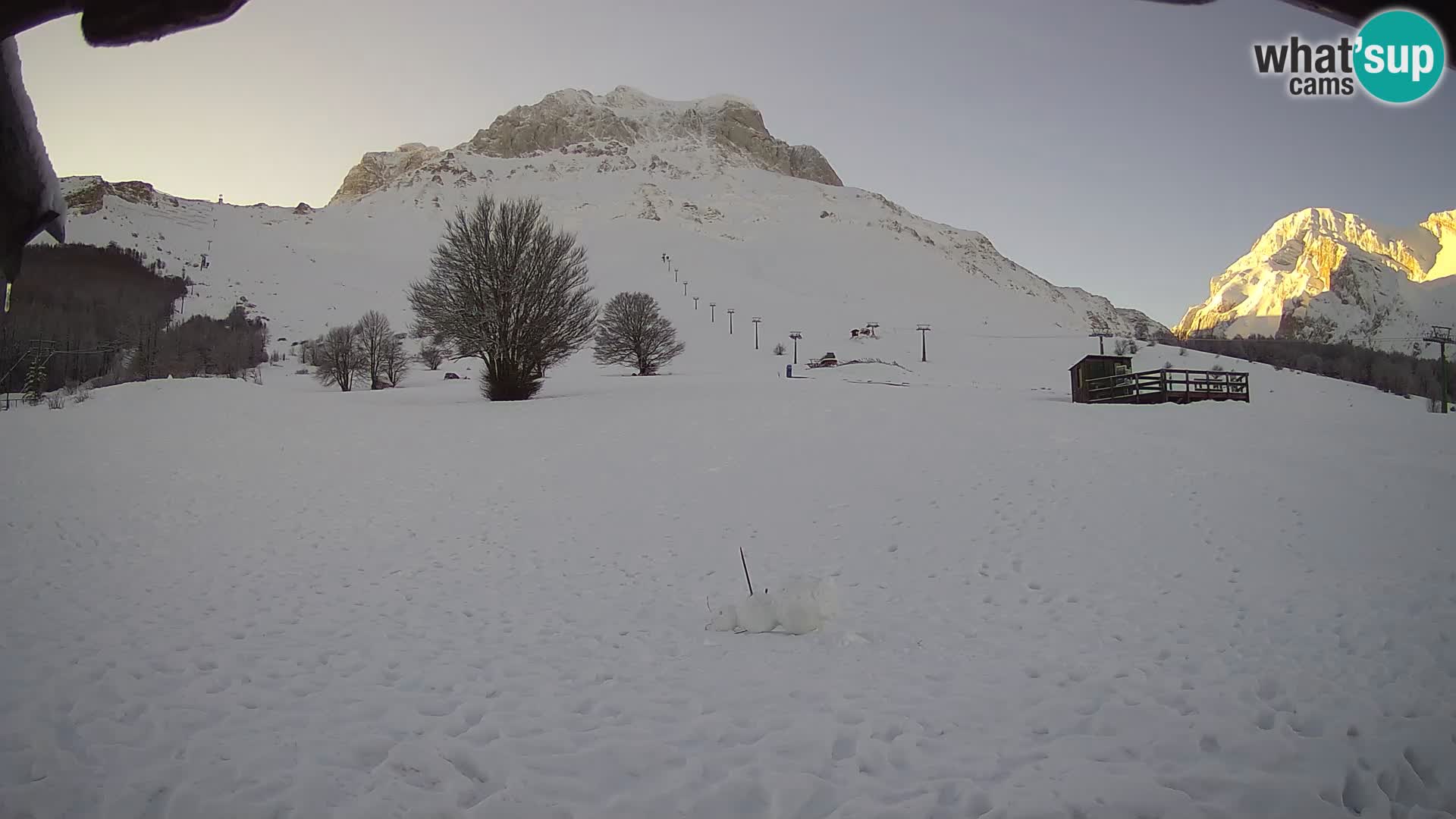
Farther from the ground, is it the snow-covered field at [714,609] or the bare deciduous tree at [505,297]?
the bare deciduous tree at [505,297]

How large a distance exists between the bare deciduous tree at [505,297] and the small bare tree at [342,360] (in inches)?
787

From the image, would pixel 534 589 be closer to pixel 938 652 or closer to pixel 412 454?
pixel 938 652

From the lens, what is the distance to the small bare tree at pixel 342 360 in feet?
146

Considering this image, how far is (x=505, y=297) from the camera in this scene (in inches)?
1046

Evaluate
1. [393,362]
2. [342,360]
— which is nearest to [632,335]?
[393,362]

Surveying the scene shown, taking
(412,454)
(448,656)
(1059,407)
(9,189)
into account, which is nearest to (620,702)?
(448,656)

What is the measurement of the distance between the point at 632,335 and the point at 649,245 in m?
72.3

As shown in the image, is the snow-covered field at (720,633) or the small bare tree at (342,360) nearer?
the snow-covered field at (720,633)

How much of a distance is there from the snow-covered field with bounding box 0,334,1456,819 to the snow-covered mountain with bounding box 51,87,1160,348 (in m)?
62.6

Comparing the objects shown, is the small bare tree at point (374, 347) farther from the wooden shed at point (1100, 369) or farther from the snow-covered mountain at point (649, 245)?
the wooden shed at point (1100, 369)

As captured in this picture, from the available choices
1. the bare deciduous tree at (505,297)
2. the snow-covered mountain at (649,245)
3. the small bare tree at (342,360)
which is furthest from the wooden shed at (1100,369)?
the snow-covered mountain at (649,245)

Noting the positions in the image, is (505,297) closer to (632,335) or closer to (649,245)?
(632,335)

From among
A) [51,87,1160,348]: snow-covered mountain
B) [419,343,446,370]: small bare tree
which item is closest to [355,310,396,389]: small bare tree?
[419,343,446,370]: small bare tree

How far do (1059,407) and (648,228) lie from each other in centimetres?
10646
